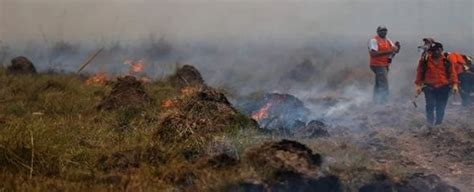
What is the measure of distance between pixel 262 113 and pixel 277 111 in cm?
30

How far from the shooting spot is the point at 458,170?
7340mm

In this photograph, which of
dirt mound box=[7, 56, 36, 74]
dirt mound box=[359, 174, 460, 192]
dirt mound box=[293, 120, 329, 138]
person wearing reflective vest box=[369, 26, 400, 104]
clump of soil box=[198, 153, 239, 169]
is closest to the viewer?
dirt mound box=[359, 174, 460, 192]

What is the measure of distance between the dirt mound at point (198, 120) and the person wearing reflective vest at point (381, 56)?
4889mm

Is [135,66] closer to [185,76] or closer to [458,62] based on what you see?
[185,76]

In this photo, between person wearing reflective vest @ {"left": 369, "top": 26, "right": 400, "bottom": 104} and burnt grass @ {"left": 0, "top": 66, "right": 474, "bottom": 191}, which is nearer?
burnt grass @ {"left": 0, "top": 66, "right": 474, "bottom": 191}

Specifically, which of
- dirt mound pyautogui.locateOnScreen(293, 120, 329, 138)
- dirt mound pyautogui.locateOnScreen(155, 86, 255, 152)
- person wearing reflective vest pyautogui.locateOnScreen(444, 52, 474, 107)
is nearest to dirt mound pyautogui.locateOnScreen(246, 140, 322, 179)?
dirt mound pyautogui.locateOnScreen(155, 86, 255, 152)

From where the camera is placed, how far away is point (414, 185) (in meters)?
6.09

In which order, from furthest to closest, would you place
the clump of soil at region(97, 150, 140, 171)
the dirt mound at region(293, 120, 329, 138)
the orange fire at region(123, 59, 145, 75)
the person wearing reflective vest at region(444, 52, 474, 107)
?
the orange fire at region(123, 59, 145, 75)
the person wearing reflective vest at region(444, 52, 474, 107)
the dirt mound at region(293, 120, 329, 138)
the clump of soil at region(97, 150, 140, 171)

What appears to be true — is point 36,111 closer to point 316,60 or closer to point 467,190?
point 467,190

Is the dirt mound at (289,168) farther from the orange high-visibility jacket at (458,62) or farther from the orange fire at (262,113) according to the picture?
the orange high-visibility jacket at (458,62)

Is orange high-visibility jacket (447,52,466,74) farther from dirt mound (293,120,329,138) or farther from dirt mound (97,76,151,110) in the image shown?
dirt mound (97,76,151,110)

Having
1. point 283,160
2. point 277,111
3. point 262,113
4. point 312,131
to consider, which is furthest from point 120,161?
point 277,111

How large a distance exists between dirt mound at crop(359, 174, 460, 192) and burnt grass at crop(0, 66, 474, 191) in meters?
0.01

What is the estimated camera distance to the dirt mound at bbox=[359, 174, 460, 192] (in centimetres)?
602
